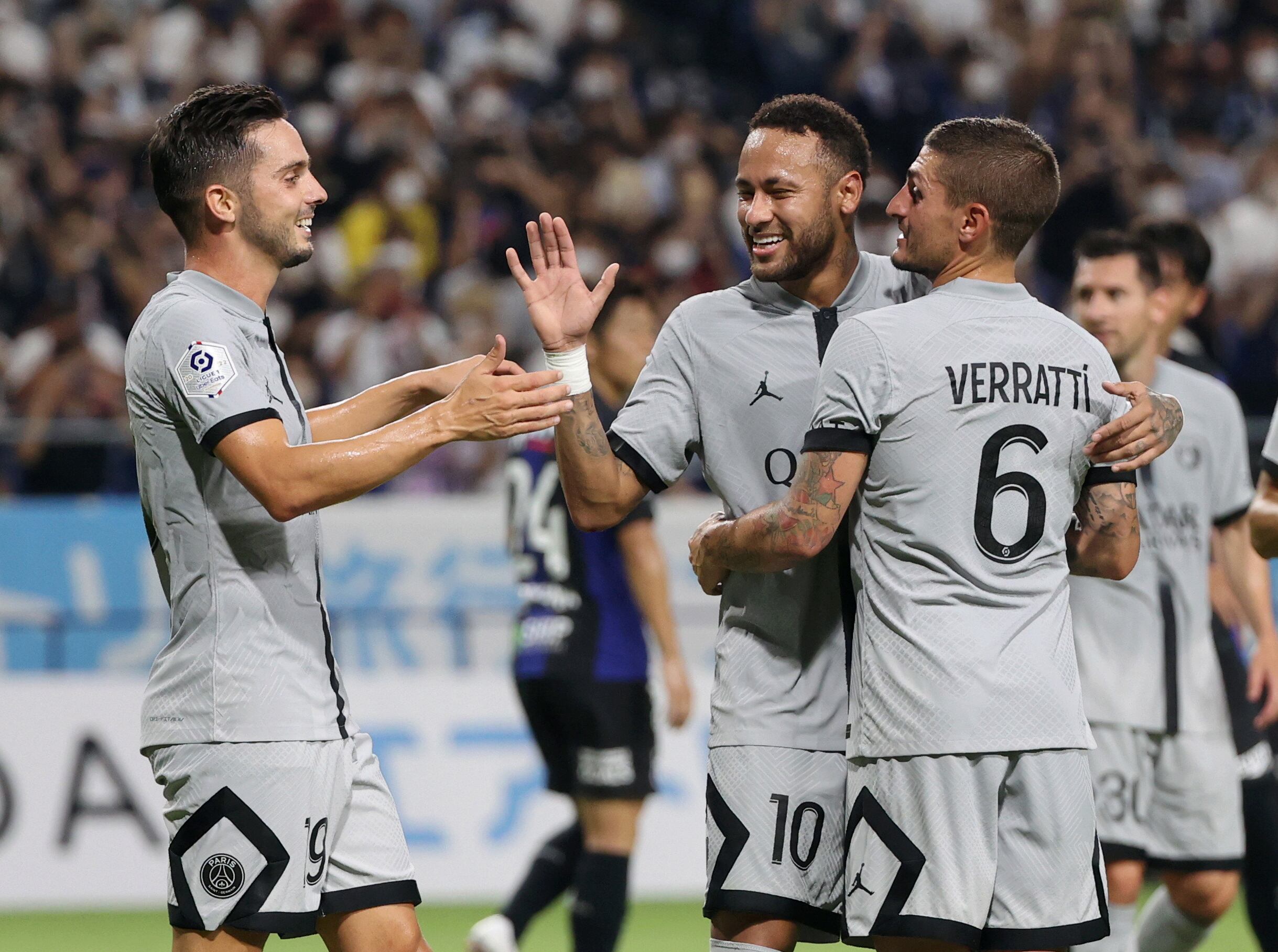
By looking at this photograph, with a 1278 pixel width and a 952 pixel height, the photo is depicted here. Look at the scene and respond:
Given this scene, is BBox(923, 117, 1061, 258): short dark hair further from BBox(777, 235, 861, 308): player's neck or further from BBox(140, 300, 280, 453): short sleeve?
BBox(140, 300, 280, 453): short sleeve

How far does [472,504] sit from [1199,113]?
22.4 feet

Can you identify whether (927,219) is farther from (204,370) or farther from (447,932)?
(447,932)

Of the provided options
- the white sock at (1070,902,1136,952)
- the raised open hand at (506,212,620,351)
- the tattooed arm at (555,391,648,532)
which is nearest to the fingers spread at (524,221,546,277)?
the raised open hand at (506,212,620,351)

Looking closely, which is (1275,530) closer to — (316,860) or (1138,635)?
(1138,635)

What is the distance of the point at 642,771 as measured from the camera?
20.7ft

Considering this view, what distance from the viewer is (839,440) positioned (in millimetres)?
3699

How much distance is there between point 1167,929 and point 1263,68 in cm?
939

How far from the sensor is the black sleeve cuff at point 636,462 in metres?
4.13

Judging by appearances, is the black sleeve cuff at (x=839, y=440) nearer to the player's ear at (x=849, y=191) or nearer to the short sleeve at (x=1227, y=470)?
the player's ear at (x=849, y=191)

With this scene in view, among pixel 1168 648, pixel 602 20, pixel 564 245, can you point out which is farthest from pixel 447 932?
pixel 602 20

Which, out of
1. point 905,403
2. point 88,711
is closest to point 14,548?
point 88,711

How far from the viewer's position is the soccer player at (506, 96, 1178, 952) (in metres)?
4.02

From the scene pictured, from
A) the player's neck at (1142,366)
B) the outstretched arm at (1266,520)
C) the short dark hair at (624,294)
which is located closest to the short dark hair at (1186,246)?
the player's neck at (1142,366)

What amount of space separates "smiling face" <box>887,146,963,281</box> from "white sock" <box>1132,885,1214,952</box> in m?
2.99
